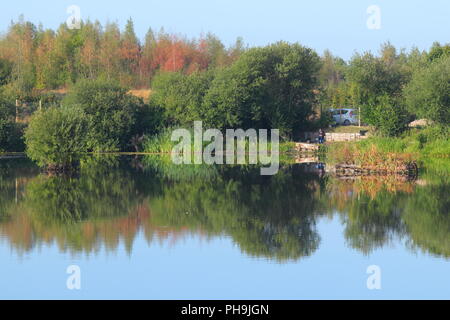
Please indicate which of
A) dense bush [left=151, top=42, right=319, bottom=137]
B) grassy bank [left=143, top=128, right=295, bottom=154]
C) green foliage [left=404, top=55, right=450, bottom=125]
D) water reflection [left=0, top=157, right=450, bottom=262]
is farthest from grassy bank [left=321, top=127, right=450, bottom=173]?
dense bush [left=151, top=42, right=319, bottom=137]

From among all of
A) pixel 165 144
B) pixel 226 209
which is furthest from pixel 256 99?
pixel 226 209

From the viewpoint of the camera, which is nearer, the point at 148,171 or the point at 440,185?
the point at 440,185

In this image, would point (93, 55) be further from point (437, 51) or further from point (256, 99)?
point (437, 51)

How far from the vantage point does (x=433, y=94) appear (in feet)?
118

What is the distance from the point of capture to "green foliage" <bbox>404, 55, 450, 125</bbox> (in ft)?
117

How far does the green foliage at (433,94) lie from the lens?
117 feet

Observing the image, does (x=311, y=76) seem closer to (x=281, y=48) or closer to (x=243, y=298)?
(x=281, y=48)

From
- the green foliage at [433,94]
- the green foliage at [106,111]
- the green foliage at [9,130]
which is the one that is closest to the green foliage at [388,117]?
the green foliage at [433,94]

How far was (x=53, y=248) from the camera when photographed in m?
12.8

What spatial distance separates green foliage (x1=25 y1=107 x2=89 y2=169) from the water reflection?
3.49 ft

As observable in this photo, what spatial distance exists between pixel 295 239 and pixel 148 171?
48.3 ft

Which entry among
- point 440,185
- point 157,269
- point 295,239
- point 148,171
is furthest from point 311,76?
point 157,269

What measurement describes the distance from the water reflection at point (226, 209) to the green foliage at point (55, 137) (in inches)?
41.9

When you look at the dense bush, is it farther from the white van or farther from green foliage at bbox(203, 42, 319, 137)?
the white van
